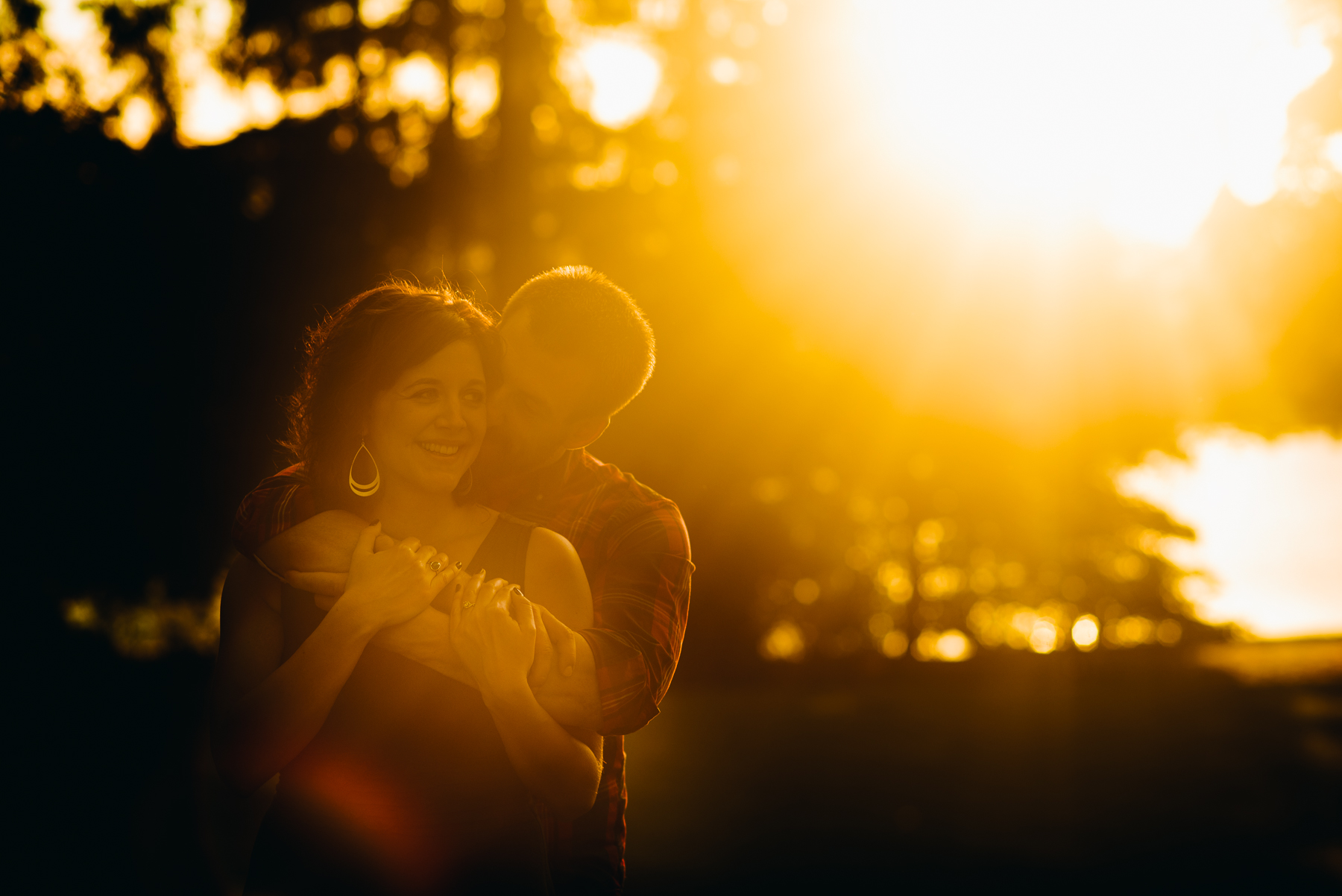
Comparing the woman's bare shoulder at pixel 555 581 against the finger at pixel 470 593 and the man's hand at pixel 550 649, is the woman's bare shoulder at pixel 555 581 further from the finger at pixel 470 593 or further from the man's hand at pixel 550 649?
the finger at pixel 470 593

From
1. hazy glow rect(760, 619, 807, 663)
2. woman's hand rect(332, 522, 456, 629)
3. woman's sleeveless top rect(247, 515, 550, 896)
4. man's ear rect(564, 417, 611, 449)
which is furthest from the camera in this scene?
hazy glow rect(760, 619, 807, 663)

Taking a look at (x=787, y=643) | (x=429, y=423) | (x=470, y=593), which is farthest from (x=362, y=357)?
(x=787, y=643)

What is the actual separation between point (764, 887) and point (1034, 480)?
783 centimetres

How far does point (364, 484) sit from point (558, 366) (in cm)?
57

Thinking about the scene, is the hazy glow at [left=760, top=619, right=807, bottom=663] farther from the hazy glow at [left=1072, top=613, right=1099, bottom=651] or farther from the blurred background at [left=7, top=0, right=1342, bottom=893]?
the hazy glow at [left=1072, top=613, right=1099, bottom=651]

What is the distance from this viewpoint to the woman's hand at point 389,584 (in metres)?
2.09

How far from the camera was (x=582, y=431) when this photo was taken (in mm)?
2740

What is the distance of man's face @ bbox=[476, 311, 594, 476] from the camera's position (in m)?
2.59

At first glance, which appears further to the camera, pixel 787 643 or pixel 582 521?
pixel 787 643

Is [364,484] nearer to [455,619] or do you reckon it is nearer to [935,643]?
[455,619]

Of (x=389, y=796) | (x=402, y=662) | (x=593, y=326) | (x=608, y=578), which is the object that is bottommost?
(x=389, y=796)

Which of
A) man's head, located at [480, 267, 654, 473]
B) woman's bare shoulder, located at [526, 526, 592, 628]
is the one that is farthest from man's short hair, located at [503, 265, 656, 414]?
woman's bare shoulder, located at [526, 526, 592, 628]

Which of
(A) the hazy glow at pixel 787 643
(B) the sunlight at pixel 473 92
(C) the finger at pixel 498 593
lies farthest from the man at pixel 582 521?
(A) the hazy glow at pixel 787 643

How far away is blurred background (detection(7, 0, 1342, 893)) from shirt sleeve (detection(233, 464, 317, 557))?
235 inches
